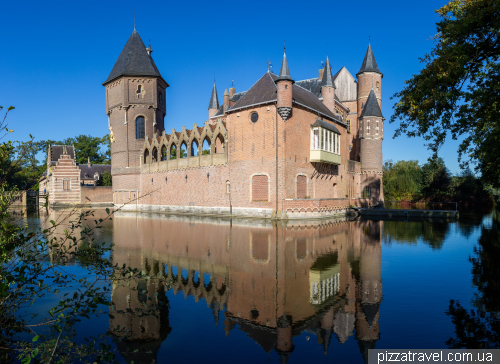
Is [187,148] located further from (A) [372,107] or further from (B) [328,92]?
(A) [372,107]

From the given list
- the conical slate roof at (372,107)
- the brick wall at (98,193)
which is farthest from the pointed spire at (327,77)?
the brick wall at (98,193)

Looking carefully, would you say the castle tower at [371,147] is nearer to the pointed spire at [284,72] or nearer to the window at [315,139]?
the window at [315,139]

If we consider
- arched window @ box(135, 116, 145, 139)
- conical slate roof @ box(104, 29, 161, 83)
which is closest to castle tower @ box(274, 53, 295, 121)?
conical slate roof @ box(104, 29, 161, 83)

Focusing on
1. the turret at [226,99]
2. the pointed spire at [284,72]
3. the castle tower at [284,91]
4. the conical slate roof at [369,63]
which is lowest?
the castle tower at [284,91]

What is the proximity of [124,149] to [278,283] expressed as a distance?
32912 mm

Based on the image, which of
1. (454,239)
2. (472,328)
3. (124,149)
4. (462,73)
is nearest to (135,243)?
(472,328)

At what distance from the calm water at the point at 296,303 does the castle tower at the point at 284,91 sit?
13451mm

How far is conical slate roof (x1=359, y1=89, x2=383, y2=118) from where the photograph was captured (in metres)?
33.3

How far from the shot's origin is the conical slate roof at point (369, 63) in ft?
119

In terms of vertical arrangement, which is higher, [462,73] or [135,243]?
[462,73]

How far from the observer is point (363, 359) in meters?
4.44

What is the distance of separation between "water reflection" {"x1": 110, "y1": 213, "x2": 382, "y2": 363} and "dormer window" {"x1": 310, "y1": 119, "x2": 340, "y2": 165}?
13.2 metres

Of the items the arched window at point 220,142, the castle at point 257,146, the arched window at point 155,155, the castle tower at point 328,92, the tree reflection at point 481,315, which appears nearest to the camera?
the tree reflection at point 481,315

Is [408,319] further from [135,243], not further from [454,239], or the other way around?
[454,239]
